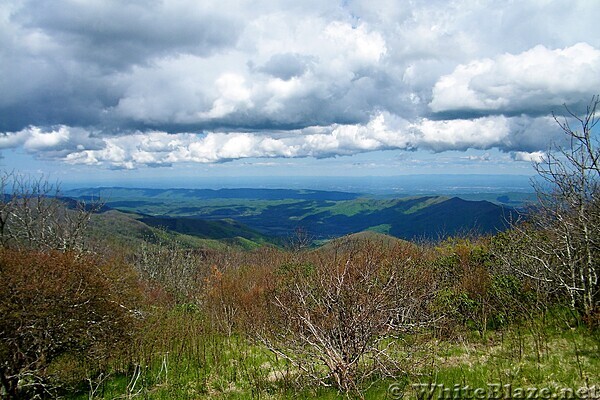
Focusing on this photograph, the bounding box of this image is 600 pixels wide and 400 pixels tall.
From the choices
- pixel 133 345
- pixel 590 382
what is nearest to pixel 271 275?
pixel 133 345

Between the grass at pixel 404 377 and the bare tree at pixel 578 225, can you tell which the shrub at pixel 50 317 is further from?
the bare tree at pixel 578 225

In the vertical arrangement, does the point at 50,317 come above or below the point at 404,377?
above

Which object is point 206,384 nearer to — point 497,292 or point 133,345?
point 133,345

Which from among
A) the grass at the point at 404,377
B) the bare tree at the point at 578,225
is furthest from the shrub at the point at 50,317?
the bare tree at the point at 578,225

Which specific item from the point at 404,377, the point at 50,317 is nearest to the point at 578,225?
the point at 404,377

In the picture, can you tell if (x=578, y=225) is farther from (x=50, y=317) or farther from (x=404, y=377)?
(x=50, y=317)

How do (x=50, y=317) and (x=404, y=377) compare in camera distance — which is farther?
(x=50, y=317)

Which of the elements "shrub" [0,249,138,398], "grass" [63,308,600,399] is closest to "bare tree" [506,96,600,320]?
"grass" [63,308,600,399]

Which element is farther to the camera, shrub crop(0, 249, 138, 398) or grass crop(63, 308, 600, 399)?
shrub crop(0, 249, 138, 398)

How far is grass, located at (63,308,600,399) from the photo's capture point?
6840 mm

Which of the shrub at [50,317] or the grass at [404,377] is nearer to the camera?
the grass at [404,377]

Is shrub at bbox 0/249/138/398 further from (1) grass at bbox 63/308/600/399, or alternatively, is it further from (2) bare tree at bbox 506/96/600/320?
(2) bare tree at bbox 506/96/600/320

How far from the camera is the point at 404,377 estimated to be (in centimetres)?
755

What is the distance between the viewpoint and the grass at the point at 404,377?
A: 6.84 m
